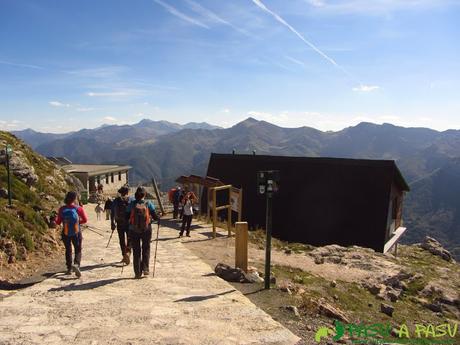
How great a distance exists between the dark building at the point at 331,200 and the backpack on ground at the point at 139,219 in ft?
51.8

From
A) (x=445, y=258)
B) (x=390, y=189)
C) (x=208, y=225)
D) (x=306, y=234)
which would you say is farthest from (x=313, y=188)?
(x=445, y=258)

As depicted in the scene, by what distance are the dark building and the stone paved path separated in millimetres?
14034

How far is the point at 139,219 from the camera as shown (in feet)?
32.1

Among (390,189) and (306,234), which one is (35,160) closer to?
(306,234)

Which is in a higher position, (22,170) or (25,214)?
(22,170)

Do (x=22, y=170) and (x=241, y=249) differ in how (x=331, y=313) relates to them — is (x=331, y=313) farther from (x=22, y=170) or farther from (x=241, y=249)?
(x=22, y=170)

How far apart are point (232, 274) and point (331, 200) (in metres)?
14.2

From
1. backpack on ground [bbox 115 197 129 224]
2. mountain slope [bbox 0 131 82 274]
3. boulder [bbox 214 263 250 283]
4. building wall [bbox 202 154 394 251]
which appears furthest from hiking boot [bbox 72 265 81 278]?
building wall [bbox 202 154 394 251]

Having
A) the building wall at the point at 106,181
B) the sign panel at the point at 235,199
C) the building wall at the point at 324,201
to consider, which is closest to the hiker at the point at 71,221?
the sign panel at the point at 235,199

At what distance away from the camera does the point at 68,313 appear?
761cm

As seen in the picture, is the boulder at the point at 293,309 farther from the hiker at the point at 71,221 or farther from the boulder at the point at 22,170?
the boulder at the point at 22,170

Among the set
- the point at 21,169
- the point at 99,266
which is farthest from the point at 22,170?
the point at 99,266

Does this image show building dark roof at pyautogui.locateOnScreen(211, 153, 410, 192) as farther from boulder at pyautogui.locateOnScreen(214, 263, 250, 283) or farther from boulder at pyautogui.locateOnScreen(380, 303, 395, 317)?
boulder at pyautogui.locateOnScreen(214, 263, 250, 283)

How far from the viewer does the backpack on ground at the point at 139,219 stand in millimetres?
9781
